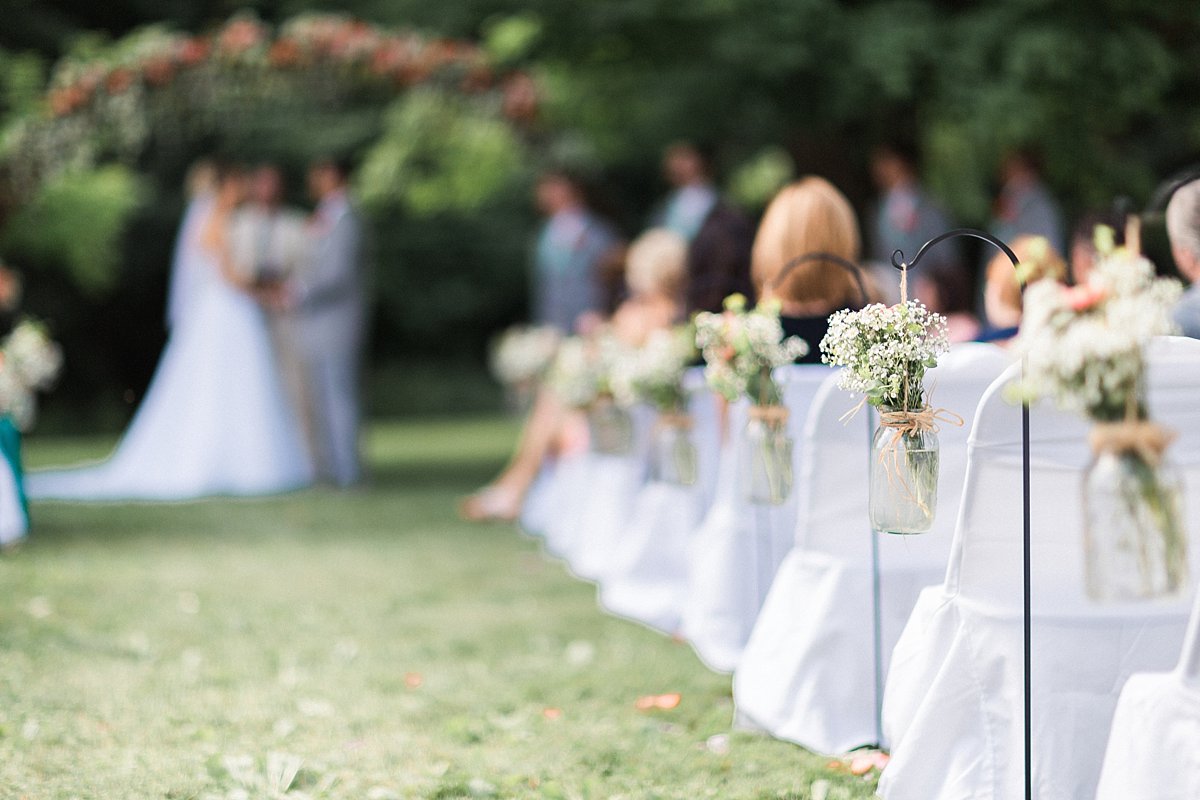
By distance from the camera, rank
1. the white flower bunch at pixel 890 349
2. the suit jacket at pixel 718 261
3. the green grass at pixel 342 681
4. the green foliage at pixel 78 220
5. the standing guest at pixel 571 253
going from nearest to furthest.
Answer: the white flower bunch at pixel 890 349
the green grass at pixel 342 681
the suit jacket at pixel 718 261
the standing guest at pixel 571 253
the green foliage at pixel 78 220

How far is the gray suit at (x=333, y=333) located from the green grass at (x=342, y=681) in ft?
10.7

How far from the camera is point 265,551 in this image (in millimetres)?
7945

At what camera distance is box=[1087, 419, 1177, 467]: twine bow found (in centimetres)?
245

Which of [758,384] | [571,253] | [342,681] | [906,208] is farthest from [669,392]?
[571,253]

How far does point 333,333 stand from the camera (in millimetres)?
11688

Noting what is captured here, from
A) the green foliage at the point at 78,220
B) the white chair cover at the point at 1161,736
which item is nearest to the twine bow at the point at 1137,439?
the white chair cover at the point at 1161,736

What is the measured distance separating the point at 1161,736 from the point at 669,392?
3533 mm

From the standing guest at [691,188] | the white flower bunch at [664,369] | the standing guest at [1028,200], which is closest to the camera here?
the white flower bunch at [664,369]

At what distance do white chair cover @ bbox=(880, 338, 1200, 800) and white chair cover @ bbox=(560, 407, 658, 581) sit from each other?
3724mm

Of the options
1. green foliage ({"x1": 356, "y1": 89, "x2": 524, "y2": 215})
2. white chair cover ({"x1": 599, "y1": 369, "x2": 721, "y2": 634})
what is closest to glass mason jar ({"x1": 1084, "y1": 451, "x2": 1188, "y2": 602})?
white chair cover ({"x1": 599, "y1": 369, "x2": 721, "y2": 634})

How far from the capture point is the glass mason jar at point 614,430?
707 centimetres

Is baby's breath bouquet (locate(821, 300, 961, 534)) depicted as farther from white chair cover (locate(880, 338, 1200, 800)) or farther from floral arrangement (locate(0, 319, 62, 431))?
floral arrangement (locate(0, 319, 62, 431))

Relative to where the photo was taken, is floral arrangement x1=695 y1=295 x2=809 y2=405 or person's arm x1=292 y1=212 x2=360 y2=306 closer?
floral arrangement x1=695 y1=295 x2=809 y2=405

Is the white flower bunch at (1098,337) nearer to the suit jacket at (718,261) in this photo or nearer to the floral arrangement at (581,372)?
the suit jacket at (718,261)
